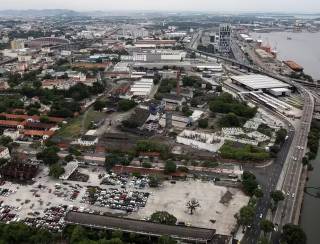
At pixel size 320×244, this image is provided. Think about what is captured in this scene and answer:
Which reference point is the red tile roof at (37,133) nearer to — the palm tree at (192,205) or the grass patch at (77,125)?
the grass patch at (77,125)

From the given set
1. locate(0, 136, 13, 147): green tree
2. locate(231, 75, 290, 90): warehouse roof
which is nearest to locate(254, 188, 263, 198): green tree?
locate(0, 136, 13, 147): green tree

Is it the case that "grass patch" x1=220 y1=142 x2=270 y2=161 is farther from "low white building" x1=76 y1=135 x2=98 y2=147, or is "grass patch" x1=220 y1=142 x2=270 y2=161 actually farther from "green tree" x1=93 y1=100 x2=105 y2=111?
"green tree" x1=93 y1=100 x2=105 y2=111

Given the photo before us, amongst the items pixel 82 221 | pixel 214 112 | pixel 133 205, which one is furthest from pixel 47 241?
pixel 214 112

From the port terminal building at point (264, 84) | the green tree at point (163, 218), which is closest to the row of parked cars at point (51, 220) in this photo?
the green tree at point (163, 218)

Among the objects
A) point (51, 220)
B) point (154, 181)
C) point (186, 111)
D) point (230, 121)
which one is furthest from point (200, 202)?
point (186, 111)

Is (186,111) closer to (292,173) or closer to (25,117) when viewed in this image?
(292,173)

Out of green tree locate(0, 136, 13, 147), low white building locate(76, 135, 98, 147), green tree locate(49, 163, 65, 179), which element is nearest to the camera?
green tree locate(49, 163, 65, 179)
